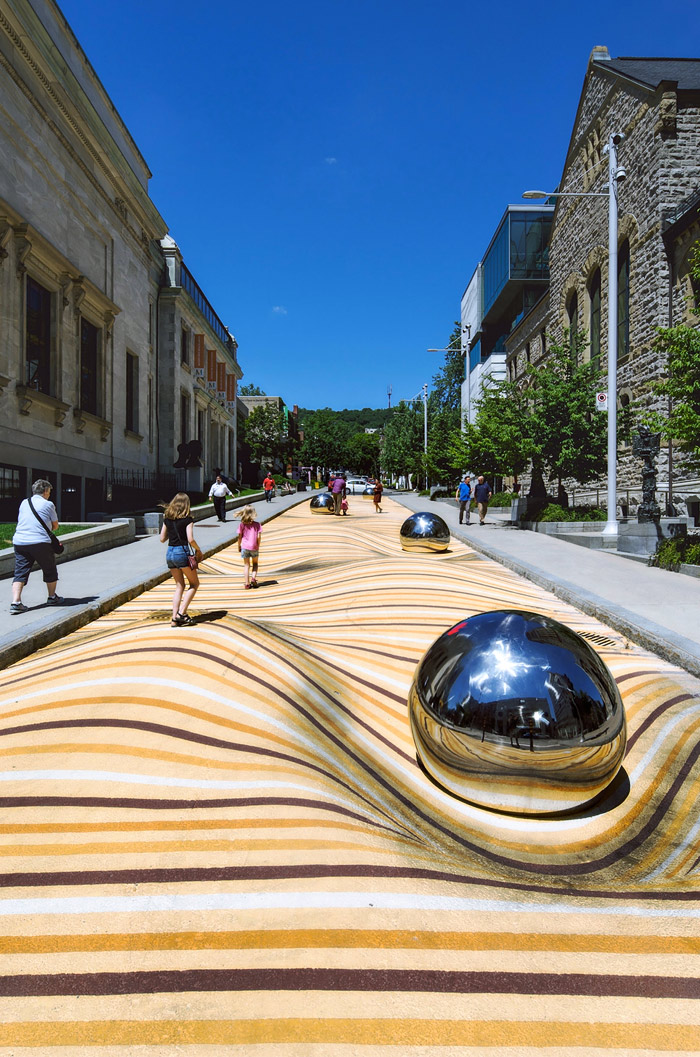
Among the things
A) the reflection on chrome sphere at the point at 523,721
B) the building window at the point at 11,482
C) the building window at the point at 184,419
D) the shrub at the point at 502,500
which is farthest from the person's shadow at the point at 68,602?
the building window at the point at 184,419

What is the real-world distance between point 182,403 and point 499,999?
38.6 m

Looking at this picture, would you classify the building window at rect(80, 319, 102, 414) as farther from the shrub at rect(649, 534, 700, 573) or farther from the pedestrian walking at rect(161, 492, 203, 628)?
the shrub at rect(649, 534, 700, 573)

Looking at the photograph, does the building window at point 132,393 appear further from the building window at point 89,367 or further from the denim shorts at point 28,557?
A: the denim shorts at point 28,557

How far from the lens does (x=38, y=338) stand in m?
21.9

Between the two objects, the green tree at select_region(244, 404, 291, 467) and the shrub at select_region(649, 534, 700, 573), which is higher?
the green tree at select_region(244, 404, 291, 467)

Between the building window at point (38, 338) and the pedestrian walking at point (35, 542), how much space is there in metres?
13.5

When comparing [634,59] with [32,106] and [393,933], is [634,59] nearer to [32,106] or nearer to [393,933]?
[32,106]

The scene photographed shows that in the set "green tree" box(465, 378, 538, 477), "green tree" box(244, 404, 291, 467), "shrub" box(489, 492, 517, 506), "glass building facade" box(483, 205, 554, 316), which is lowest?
"shrub" box(489, 492, 517, 506)

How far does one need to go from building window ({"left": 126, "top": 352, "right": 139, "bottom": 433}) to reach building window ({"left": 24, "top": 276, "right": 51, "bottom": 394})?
833 cm

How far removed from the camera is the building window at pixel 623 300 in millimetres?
27000

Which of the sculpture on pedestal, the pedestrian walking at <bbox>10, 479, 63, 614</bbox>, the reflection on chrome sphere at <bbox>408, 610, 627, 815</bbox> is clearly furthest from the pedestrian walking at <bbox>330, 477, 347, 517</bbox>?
the reflection on chrome sphere at <bbox>408, 610, 627, 815</bbox>

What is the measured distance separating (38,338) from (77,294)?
118 inches

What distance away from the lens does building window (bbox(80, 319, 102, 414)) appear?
25.5 metres

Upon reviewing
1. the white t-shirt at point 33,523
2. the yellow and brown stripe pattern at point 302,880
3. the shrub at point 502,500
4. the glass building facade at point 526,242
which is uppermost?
the glass building facade at point 526,242
